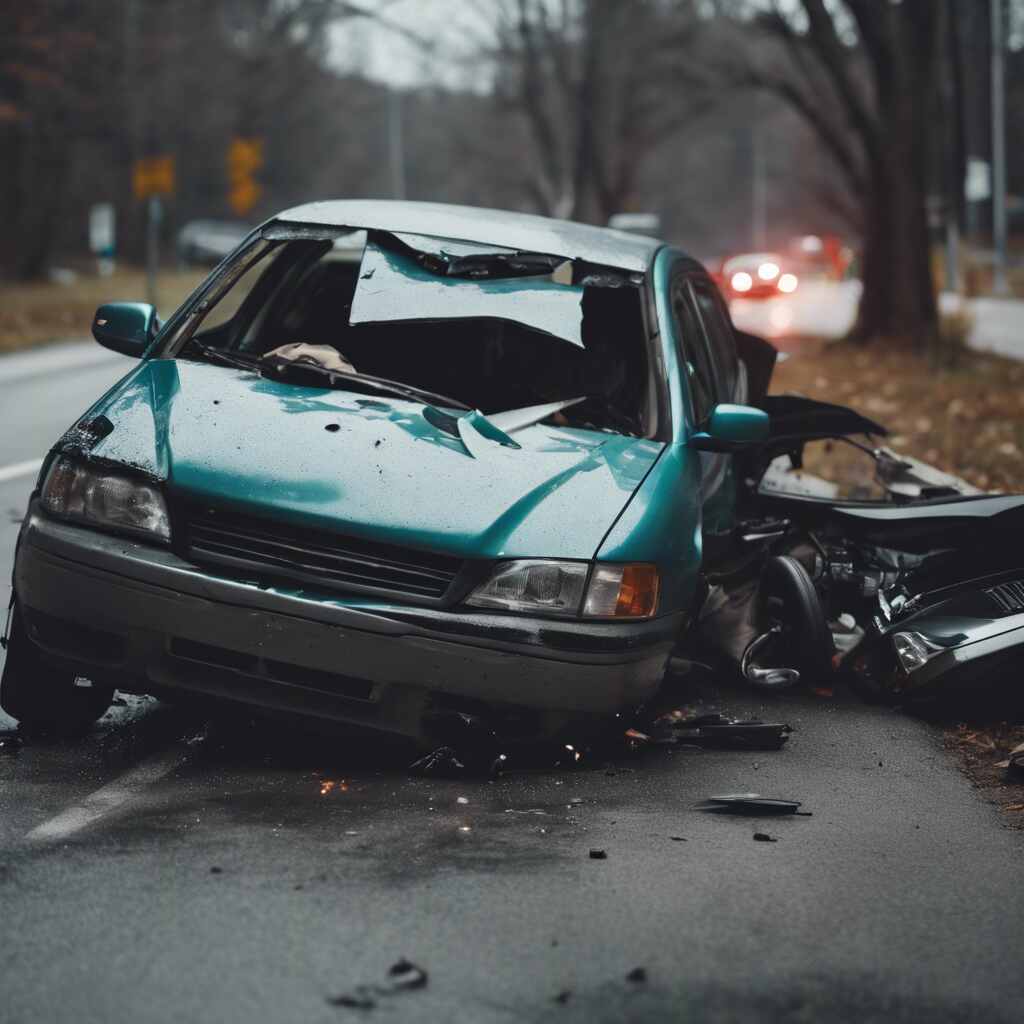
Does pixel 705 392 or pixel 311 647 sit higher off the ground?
pixel 705 392

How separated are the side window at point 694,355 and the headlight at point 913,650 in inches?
40.4

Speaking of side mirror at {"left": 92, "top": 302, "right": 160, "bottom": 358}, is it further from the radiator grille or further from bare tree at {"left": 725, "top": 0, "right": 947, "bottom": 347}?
bare tree at {"left": 725, "top": 0, "right": 947, "bottom": 347}

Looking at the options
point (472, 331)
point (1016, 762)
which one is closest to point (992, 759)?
point (1016, 762)

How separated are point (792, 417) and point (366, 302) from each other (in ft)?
7.31

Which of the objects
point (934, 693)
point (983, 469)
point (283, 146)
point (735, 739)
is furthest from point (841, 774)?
point (283, 146)

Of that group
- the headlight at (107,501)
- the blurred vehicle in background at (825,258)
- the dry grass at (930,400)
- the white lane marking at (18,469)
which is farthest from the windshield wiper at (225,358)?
the blurred vehicle in background at (825,258)

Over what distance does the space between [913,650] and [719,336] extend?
1979mm

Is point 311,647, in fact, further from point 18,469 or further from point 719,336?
point 18,469

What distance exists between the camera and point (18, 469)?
11.8m

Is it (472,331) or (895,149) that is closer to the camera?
(472,331)

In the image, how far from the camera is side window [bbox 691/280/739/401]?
7.51 m

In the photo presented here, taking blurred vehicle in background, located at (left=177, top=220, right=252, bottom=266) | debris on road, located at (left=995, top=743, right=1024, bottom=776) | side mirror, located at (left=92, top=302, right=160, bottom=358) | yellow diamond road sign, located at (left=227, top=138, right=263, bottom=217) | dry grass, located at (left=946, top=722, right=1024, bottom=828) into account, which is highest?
yellow diamond road sign, located at (left=227, top=138, right=263, bottom=217)

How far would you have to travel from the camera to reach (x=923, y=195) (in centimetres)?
2339

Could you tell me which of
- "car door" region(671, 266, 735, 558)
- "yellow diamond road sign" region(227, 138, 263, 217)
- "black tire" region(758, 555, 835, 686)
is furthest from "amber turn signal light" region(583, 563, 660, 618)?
"yellow diamond road sign" region(227, 138, 263, 217)
